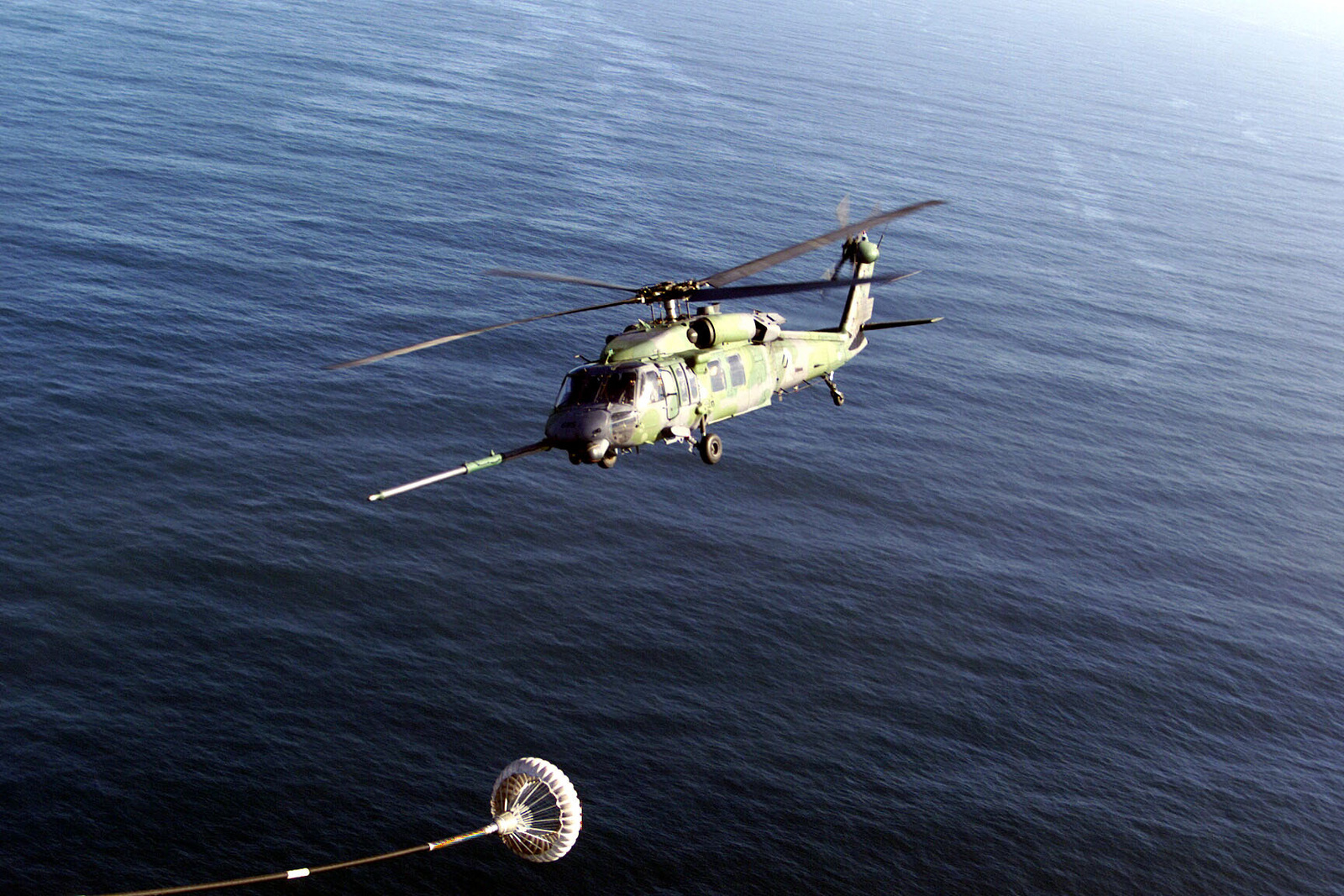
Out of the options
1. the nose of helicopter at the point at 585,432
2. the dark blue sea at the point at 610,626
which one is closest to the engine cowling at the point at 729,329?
the nose of helicopter at the point at 585,432

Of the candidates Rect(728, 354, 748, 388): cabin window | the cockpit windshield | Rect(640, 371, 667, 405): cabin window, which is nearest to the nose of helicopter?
the cockpit windshield

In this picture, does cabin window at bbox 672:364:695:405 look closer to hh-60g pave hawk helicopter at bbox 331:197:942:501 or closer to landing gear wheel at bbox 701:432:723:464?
hh-60g pave hawk helicopter at bbox 331:197:942:501

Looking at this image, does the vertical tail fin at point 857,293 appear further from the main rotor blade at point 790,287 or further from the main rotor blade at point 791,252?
the main rotor blade at point 790,287

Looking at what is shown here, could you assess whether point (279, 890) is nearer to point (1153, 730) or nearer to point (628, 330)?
point (628, 330)

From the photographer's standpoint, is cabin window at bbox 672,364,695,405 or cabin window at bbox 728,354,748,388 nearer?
cabin window at bbox 672,364,695,405

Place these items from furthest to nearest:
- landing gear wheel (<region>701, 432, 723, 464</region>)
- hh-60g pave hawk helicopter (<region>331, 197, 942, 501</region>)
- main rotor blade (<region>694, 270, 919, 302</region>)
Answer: landing gear wheel (<region>701, 432, 723, 464</region>), hh-60g pave hawk helicopter (<region>331, 197, 942, 501</region>), main rotor blade (<region>694, 270, 919, 302</region>)

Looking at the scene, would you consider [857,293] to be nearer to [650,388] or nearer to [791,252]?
[791,252]
